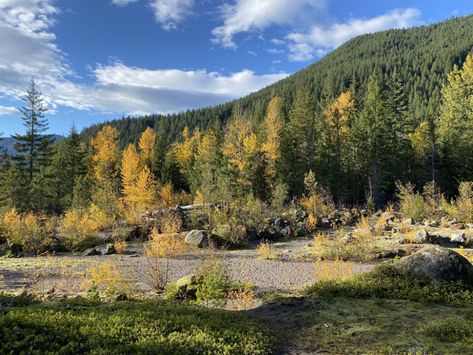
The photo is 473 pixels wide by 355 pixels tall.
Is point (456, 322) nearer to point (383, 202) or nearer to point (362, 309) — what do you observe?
point (362, 309)

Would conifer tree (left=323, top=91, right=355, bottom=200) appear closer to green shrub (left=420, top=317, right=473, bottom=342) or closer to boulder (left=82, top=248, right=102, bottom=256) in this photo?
boulder (left=82, top=248, right=102, bottom=256)

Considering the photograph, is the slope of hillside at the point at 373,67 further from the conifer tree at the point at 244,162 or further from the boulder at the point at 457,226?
the boulder at the point at 457,226

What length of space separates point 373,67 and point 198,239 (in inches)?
4107

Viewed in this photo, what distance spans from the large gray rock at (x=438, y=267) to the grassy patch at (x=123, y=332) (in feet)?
15.8

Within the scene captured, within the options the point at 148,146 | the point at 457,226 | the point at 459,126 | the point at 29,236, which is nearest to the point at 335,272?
the point at 457,226

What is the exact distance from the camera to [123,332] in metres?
4.88

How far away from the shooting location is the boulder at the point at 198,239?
20.1 metres

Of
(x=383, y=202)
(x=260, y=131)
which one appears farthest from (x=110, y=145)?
(x=383, y=202)

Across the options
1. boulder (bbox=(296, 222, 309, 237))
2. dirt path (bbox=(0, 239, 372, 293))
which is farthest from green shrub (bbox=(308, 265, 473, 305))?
boulder (bbox=(296, 222, 309, 237))

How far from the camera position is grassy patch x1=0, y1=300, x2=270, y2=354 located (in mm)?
4328

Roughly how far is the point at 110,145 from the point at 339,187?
30185mm

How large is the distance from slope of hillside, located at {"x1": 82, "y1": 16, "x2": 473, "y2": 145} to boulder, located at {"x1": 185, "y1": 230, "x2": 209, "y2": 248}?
4524cm

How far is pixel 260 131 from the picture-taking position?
148 ft

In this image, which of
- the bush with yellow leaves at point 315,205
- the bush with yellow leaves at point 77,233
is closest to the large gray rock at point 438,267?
the bush with yellow leaves at point 77,233
